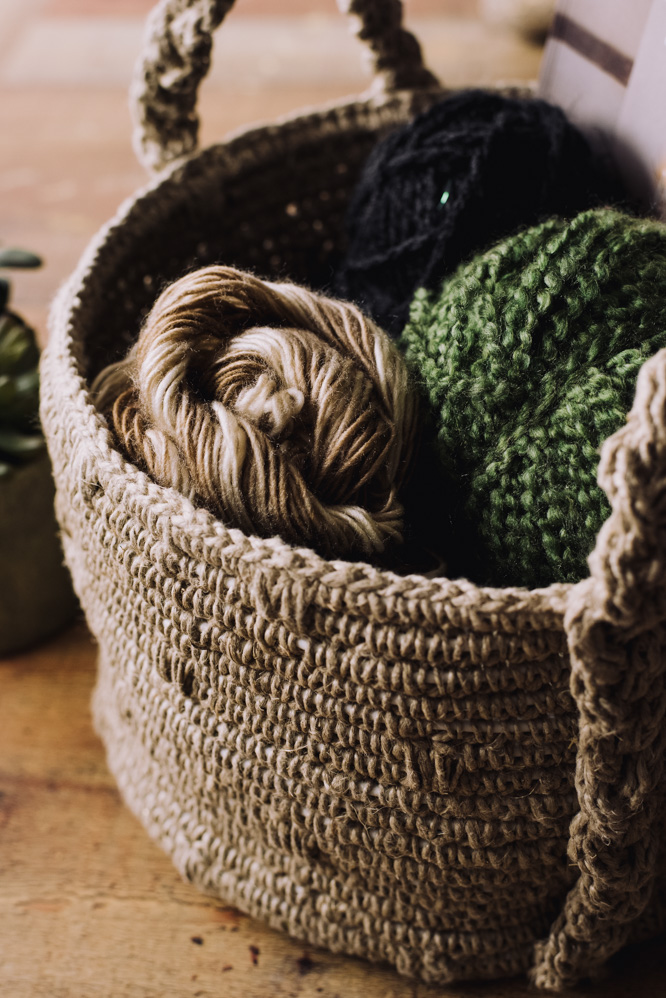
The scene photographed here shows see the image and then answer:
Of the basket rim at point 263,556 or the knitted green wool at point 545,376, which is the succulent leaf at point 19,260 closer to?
the basket rim at point 263,556

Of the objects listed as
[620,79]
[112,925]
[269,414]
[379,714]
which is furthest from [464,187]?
[112,925]

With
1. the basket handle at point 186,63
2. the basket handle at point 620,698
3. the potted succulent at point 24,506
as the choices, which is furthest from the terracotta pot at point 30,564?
the basket handle at point 620,698

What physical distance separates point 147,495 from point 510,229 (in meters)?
0.36

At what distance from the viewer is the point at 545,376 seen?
0.49 metres

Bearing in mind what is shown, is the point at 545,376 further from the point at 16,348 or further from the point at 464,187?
the point at 16,348

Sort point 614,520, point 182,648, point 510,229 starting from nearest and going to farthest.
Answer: point 614,520 < point 182,648 < point 510,229

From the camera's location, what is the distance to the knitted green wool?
466mm

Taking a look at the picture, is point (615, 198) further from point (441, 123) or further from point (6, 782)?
point (6, 782)

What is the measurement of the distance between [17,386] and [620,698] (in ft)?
1.81

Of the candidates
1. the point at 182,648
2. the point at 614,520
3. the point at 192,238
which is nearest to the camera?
the point at 614,520

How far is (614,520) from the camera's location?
34cm

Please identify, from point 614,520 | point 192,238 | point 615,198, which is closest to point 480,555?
point 614,520

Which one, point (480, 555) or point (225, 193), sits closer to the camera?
point (480, 555)

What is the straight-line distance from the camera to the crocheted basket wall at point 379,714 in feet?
1.26
